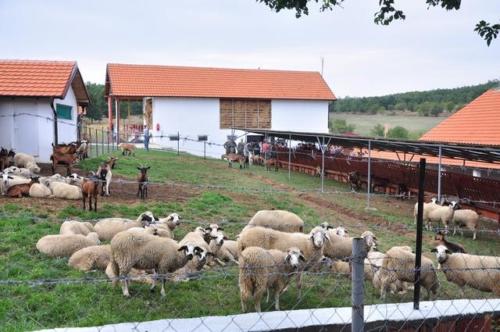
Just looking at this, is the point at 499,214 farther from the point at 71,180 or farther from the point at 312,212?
the point at 71,180

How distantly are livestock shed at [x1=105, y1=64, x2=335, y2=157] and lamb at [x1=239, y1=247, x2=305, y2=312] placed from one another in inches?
1221

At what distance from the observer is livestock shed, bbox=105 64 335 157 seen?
130 ft

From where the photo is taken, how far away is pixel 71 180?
14.1 m

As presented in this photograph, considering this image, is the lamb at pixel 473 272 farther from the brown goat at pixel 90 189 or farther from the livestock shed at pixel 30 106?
the livestock shed at pixel 30 106

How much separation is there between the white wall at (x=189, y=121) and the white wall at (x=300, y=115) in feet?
13.0

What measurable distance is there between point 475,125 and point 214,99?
65.4ft

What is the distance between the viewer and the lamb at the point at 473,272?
7.24 metres

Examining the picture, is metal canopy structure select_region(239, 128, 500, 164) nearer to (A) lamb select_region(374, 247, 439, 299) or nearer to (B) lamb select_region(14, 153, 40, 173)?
(A) lamb select_region(374, 247, 439, 299)

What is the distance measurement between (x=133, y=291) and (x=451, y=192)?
47.3ft

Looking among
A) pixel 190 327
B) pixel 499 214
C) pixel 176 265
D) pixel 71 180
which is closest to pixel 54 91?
pixel 71 180

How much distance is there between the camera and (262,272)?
6.07 meters

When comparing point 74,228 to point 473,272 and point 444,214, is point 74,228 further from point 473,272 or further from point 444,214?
point 444,214

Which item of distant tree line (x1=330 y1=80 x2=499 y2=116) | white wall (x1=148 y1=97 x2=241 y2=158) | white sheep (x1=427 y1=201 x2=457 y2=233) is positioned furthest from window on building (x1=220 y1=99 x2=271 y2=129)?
distant tree line (x1=330 y1=80 x2=499 y2=116)

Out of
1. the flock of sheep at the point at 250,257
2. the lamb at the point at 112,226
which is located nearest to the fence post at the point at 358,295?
the flock of sheep at the point at 250,257
